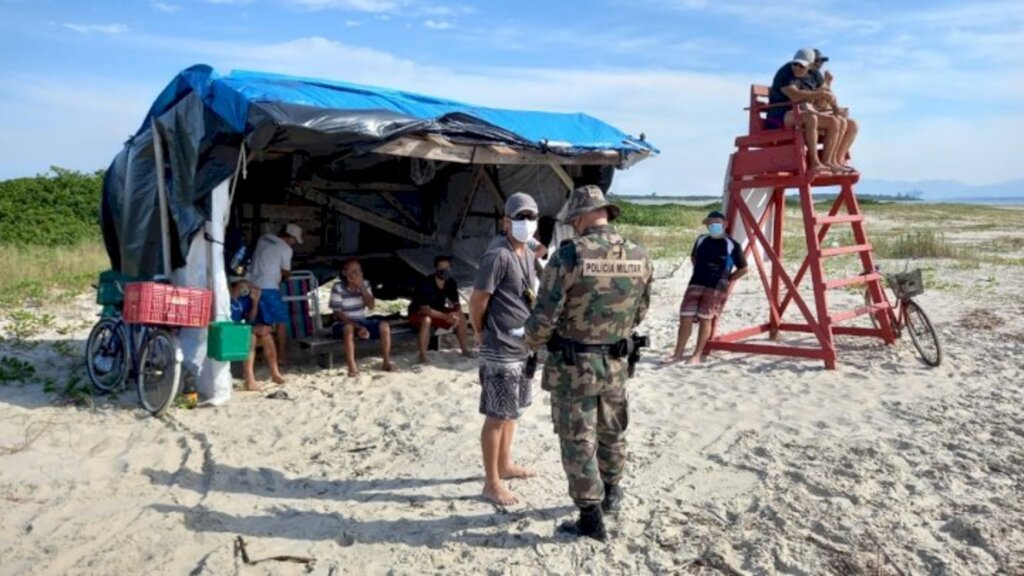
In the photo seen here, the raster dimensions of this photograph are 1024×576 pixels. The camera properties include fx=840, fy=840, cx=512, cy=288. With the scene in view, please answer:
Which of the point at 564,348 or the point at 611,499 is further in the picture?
the point at 611,499

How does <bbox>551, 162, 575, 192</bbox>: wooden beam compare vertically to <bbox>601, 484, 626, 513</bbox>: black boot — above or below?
above

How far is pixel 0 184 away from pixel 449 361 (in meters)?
18.1

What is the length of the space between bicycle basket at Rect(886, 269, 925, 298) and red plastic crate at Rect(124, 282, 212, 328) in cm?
682

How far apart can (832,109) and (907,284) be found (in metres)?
1.99

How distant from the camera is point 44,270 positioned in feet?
50.3

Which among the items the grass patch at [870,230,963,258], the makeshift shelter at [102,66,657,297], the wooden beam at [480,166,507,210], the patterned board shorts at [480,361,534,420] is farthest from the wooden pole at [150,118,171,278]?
the grass patch at [870,230,963,258]

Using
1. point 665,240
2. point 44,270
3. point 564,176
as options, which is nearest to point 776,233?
point 564,176

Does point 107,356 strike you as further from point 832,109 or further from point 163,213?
point 832,109

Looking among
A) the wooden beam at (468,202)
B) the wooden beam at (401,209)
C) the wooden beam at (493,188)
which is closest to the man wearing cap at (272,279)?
the wooden beam at (401,209)

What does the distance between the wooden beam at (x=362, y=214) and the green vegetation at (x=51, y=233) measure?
5768 millimetres

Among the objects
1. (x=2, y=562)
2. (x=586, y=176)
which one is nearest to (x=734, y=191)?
(x=586, y=176)

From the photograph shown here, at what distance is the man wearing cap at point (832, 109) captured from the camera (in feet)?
27.8

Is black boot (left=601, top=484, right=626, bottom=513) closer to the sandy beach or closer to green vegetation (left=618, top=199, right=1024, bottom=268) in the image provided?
the sandy beach

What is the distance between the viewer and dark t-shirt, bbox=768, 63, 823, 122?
8453 mm
